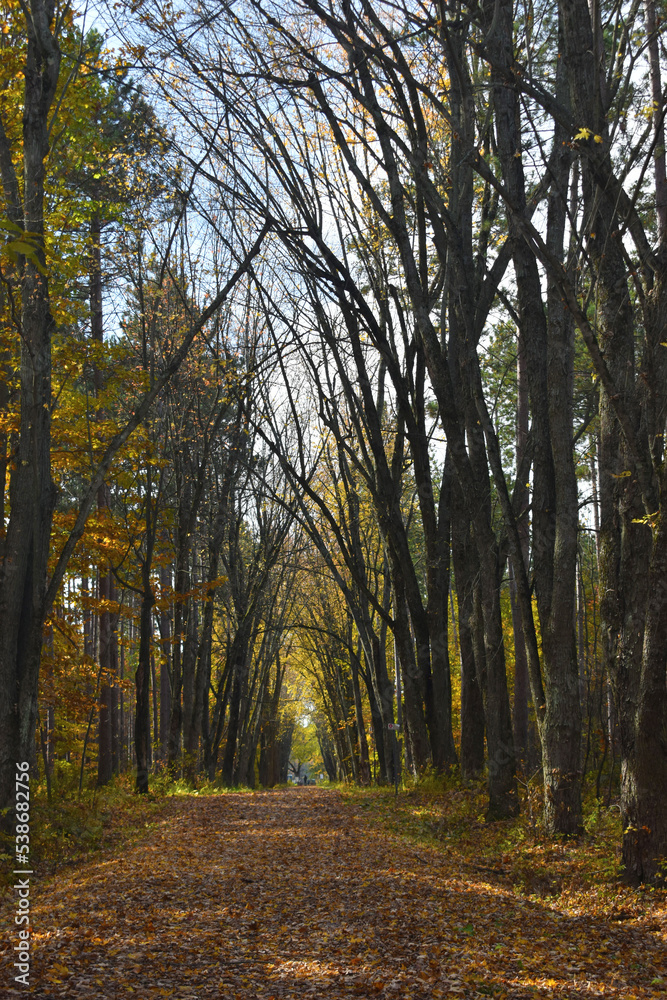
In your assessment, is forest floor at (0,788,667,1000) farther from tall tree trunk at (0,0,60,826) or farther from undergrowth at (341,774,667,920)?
tall tree trunk at (0,0,60,826)

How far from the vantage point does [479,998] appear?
13.5ft

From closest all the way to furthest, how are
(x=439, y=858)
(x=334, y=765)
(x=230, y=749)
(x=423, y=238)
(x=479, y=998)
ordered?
(x=479, y=998) < (x=439, y=858) < (x=423, y=238) < (x=230, y=749) < (x=334, y=765)

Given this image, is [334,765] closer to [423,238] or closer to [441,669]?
[441,669]

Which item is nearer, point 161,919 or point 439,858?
point 161,919

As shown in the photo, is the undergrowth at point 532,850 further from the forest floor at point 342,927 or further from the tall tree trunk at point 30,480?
the tall tree trunk at point 30,480

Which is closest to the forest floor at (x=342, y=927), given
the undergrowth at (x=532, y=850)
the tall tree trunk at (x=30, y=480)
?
the undergrowth at (x=532, y=850)

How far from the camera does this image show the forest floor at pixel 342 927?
4.29 m

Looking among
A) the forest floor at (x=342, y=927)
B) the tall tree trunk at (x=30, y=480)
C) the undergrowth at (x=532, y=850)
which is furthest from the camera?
the tall tree trunk at (x=30, y=480)

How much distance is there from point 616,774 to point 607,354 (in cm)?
698

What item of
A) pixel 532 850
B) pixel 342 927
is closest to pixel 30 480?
pixel 342 927

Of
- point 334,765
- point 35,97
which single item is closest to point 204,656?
point 35,97

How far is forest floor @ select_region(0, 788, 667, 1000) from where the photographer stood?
14.1 ft

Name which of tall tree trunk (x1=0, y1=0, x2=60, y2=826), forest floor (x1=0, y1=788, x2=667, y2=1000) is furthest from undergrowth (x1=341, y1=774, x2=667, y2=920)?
tall tree trunk (x1=0, y1=0, x2=60, y2=826)

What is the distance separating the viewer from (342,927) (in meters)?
5.47
